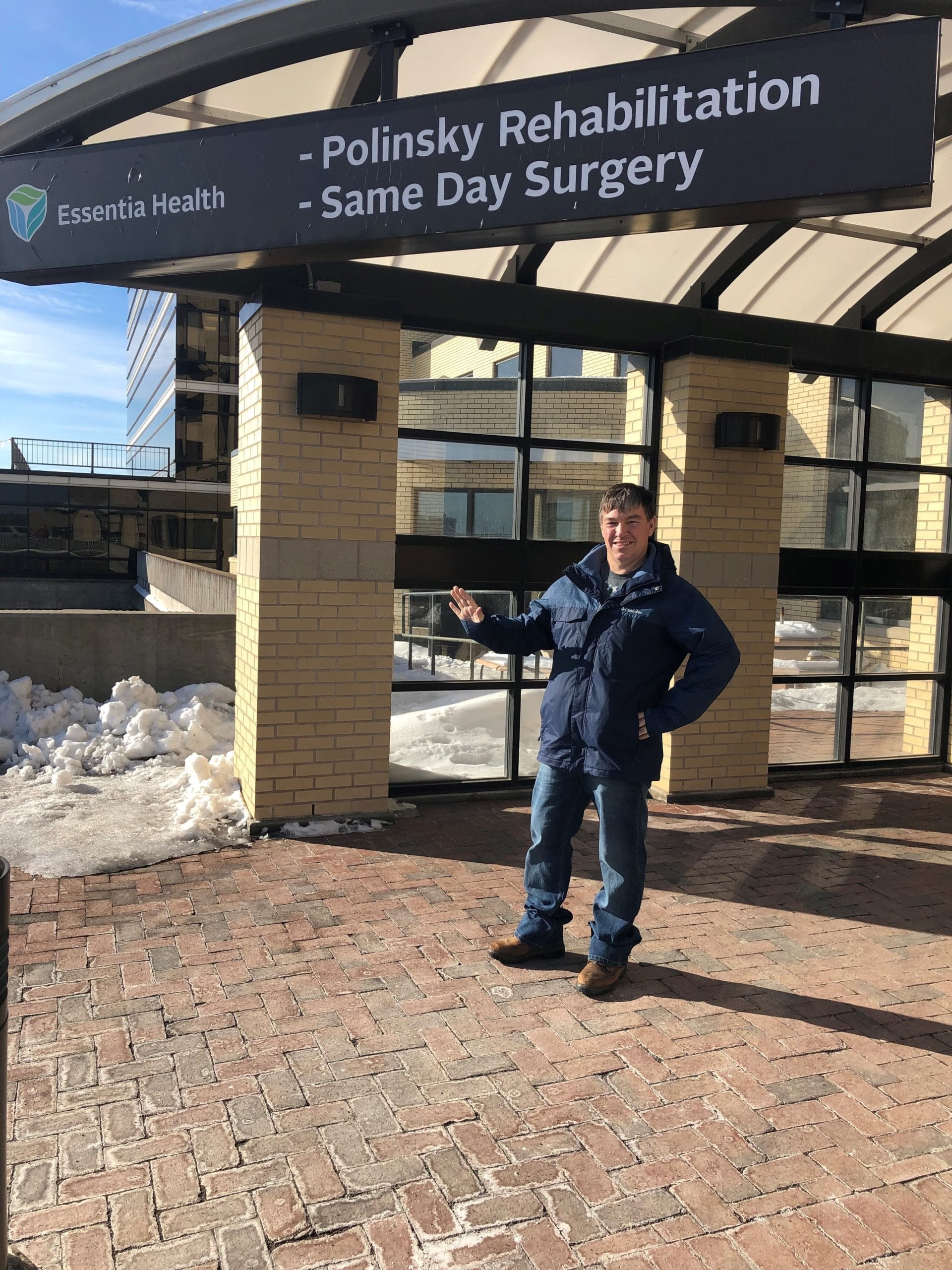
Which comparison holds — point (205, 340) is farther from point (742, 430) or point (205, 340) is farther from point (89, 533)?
point (742, 430)

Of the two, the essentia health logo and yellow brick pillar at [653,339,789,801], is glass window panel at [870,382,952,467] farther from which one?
the essentia health logo

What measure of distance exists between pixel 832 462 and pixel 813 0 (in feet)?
16.0

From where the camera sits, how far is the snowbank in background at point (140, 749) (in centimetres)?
604

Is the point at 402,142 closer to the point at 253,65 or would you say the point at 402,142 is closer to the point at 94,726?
the point at 253,65

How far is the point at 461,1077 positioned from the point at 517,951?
926 millimetres

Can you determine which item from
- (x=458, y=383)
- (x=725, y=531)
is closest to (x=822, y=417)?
(x=725, y=531)

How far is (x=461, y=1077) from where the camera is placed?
329 cm

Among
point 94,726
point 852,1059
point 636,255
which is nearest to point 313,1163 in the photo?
point 852,1059

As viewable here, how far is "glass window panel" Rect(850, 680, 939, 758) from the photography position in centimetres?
819

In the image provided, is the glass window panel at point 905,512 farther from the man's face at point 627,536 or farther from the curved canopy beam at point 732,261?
the man's face at point 627,536

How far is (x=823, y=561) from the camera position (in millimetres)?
7785

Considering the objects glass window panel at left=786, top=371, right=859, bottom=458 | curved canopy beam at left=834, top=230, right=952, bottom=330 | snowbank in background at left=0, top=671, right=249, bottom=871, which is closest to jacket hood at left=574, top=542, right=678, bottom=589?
snowbank in background at left=0, top=671, right=249, bottom=871

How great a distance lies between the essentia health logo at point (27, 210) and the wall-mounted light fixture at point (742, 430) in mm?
4718

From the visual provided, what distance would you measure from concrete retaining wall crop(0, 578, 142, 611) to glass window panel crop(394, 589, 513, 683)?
78.5 ft
